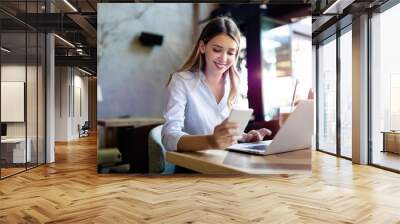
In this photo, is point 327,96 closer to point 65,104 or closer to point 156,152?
point 156,152

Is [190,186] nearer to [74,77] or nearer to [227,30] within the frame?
[227,30]

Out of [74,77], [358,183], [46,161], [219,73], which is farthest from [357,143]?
[74,77]

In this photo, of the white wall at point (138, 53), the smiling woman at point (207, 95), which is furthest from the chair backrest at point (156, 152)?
the white wall at point (138, 53)

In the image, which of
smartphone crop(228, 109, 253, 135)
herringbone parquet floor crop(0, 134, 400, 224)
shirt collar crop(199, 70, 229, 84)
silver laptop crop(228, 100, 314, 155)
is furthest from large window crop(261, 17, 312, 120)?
herringbone parquet floor crop(0, 134, 400, 224)

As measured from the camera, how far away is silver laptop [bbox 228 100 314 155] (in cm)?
566

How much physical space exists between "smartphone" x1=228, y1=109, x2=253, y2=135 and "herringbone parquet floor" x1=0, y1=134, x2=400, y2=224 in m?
0.84

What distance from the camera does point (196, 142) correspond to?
5.59 metres

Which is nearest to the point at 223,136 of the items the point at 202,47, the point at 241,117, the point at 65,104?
the point at 241,117

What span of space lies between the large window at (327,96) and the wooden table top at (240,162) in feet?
12.5

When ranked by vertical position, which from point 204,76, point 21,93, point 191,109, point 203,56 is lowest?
point 191,109

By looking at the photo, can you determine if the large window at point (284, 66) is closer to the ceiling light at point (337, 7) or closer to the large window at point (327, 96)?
the ceiling light at point (337, 7)

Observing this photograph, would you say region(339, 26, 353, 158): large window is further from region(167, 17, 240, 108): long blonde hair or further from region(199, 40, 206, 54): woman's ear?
region(199, 40, 206, 54): woman's ear

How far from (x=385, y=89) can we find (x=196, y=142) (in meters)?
3.91

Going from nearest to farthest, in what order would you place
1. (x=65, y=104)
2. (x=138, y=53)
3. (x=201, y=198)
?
(x=201, y=198) → (x=138, y=53) → (x=65, y=104)
